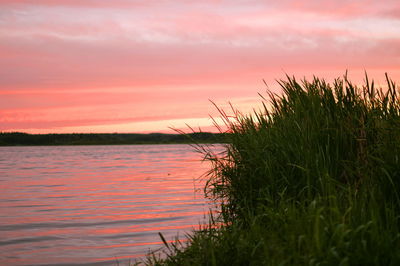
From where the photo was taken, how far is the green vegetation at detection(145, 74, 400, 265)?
14.4ft

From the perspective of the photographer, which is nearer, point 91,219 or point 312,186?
point 312,186

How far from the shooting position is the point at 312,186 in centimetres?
662

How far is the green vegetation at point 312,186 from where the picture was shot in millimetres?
4379

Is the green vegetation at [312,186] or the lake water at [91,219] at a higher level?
the green vegetation at [312,186]

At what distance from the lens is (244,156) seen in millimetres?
8883

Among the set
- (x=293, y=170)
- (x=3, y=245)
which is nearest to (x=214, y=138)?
(x=293, y=170)

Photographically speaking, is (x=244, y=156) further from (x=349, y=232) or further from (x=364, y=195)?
(x=349, y=232)

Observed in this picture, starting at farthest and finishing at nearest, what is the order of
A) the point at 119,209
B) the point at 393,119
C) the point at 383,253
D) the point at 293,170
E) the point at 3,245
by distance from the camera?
1. the point at 119,209
2. the point at 3,245
3. the point at 293,170
4. the point at 393,119
5. the point at 383,253

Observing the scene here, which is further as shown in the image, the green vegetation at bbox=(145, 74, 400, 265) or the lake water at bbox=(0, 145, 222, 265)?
the lake water at bbox=(0, 145, 222, 265)

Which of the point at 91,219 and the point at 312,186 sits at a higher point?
the point at 312,186

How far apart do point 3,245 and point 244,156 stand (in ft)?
17.2

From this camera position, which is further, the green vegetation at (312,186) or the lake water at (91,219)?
the lake water at (91,219)

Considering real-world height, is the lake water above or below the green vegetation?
below

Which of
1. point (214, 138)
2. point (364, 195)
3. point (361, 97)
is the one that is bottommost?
point (364, 195)
